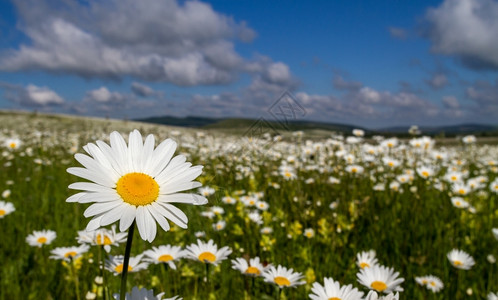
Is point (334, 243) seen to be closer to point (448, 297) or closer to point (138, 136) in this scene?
point (448, 297)

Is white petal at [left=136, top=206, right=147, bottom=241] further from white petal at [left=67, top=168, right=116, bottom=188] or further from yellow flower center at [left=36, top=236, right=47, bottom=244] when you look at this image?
yellow flower center at [left=36, top=236, right=47, bottom=244]

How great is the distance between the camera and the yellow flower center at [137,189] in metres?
0.80

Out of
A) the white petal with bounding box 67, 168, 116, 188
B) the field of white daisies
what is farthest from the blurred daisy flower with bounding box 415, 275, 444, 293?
the white petal with bounding box 67, 168, 116, 188

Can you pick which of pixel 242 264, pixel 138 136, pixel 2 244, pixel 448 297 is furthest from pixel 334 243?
pixel 2 244

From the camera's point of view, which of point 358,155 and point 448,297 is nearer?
point 448,297

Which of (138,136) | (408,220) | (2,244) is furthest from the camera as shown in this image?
(408,220)

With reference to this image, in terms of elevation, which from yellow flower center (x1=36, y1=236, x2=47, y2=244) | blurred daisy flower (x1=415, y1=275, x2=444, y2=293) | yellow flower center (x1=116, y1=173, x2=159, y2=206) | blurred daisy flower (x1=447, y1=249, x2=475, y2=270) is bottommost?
blurred daisy flower (x1=415, y1=275, x2=444, y2=293)

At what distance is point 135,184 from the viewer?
834 mm

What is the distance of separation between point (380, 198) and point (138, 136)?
3.72 metres

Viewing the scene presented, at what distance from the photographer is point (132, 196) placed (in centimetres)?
80

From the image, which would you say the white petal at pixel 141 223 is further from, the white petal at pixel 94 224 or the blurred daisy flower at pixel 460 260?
the blurred daisy flower at pixel 460 260

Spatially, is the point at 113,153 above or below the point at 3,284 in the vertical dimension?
above

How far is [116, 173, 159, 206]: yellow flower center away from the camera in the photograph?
2.63ft

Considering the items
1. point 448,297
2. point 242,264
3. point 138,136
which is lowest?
point 448,297
